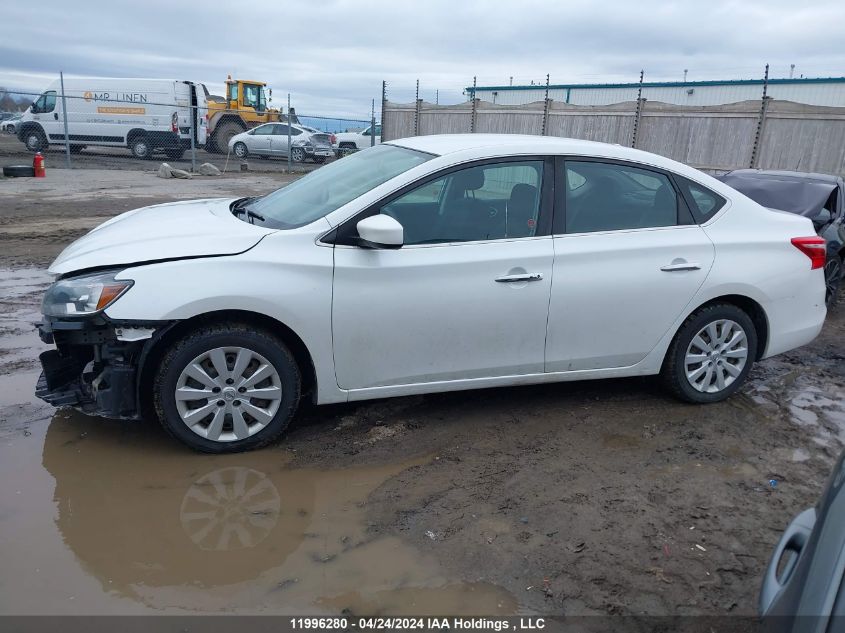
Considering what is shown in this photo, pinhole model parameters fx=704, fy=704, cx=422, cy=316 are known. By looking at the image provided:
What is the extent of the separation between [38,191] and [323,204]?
13097mm

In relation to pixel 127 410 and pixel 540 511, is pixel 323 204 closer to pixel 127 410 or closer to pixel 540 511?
pixel 127 410

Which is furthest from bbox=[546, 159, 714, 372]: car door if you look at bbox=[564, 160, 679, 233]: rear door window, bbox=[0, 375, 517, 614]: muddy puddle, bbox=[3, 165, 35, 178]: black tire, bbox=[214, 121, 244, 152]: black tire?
bbox=[214, 121, 244, 152]: black tire

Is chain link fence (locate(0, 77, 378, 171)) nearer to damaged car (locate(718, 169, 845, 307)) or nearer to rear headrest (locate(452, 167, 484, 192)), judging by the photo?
damaged car (locate(718, 169, 845, 307))

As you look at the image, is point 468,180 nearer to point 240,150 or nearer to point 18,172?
point 18,172

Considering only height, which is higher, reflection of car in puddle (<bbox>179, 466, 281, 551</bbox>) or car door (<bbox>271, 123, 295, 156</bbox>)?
car door (<bbox>271, 123, 295, 156</bbox>)

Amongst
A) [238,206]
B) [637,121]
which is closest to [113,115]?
[637,121]

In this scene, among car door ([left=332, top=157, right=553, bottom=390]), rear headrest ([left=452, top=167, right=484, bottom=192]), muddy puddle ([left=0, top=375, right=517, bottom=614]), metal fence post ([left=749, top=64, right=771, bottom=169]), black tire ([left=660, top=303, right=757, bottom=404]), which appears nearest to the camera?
muddy puddle ([left=0, top=375, right=517, bottom=614])

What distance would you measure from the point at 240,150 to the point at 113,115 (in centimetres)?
467

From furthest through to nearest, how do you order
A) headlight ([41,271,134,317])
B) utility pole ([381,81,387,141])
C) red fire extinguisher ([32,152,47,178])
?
1. utility pole ([381,81,387,141])
2. red fire extinguisher ([32,152,47,178])
3. headlight ([41,271,134,317])

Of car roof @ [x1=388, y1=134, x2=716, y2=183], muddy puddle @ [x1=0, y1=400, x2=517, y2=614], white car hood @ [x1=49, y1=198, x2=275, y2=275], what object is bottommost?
muddy puddle @ [x1=0, y1=400, x2=517, y2=614]

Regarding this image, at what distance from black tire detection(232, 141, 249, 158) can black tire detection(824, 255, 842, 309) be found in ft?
74.4

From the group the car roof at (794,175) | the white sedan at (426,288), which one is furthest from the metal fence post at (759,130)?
the white sedan at (426,288)

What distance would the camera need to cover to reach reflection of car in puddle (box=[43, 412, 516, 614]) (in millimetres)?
2914

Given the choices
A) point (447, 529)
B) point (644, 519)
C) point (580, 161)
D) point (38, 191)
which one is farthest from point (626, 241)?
point (38, 191)
